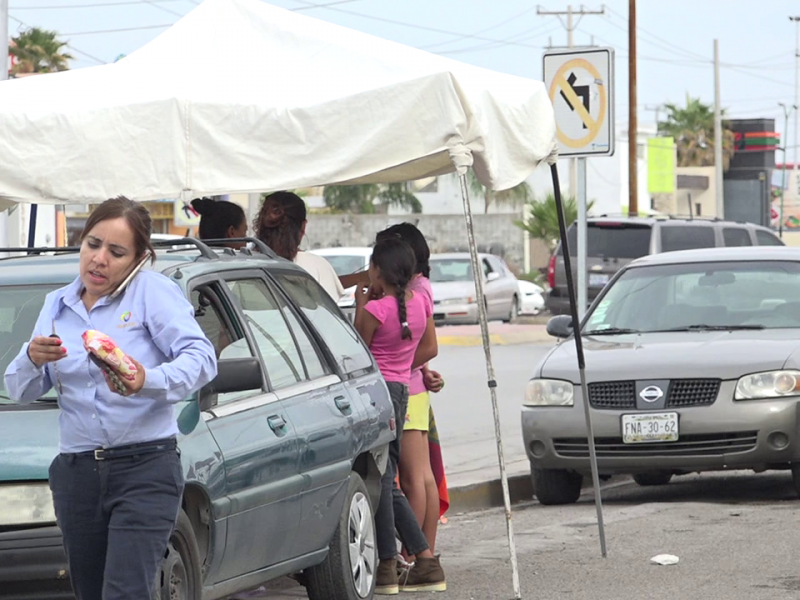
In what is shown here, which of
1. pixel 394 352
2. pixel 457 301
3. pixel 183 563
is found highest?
pixel 394 352

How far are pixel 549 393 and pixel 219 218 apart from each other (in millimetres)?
2895

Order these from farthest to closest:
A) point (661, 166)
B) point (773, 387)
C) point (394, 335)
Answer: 1. point (661, 166)
2. point (773, 387)
3. point (394, 335)

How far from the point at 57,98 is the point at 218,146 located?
0.79 m

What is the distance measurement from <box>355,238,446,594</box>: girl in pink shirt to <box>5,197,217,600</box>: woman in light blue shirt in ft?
9.58

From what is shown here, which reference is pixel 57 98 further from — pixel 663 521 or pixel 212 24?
pixel 663 521

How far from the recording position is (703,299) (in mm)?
11430

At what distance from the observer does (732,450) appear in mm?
10094

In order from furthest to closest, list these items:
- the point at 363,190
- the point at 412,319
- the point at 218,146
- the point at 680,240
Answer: the point at 363,190, the point at 680,240, the point at 412,319, the point at 218,146

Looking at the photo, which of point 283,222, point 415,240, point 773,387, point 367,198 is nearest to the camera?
point 415,240

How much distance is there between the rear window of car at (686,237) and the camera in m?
24.8

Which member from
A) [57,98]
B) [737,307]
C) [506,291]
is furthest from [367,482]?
[506,291]

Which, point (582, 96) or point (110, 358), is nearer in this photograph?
point (110, 358)

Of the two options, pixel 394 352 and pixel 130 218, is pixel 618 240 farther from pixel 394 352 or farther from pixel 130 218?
pixel 130 218

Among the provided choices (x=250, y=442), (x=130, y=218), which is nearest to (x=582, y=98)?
(x=250, y=442)
